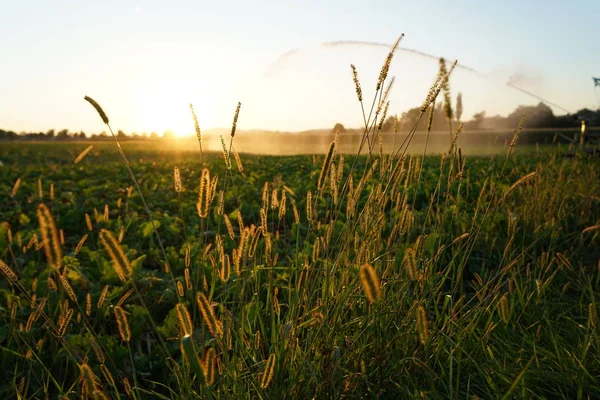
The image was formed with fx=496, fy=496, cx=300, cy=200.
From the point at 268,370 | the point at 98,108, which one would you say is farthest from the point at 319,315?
the point at 98,108

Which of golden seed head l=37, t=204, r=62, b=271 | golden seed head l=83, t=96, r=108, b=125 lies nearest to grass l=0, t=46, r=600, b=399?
golden seed head l=37, t=204, r=62, b=271

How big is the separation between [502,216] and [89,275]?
307cm

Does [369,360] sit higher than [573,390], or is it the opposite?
[369,360]

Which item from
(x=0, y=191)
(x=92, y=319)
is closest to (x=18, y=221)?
(x=0, y=191)

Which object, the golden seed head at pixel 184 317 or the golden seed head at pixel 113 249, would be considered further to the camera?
the golden seed head at pixel 184 317

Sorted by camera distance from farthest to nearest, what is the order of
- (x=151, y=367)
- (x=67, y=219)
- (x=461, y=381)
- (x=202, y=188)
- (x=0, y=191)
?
1. (x=0, y=191)
2. (x=67, y=219)
3. (x=151, y=367)
4. (x=461, y=381)
5. (x=202, y=188)

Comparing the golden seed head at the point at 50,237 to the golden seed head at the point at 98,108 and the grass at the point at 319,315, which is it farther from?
the golden seed head at the point at 98,108

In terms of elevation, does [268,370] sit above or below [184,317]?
below

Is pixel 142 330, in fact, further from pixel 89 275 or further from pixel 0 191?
pixel 0 191

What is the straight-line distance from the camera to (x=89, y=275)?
2.94 meters

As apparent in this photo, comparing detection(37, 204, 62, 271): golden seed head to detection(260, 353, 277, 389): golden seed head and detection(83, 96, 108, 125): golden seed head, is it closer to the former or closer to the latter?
detection(83, 96, 108, 125): golden seed head

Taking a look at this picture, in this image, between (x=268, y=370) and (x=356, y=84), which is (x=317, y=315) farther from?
(x=356, y=84)

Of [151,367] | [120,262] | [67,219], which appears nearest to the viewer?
[120,262]

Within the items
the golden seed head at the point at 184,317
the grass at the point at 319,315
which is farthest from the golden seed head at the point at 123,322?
the golden seed head at the point at 184,317
